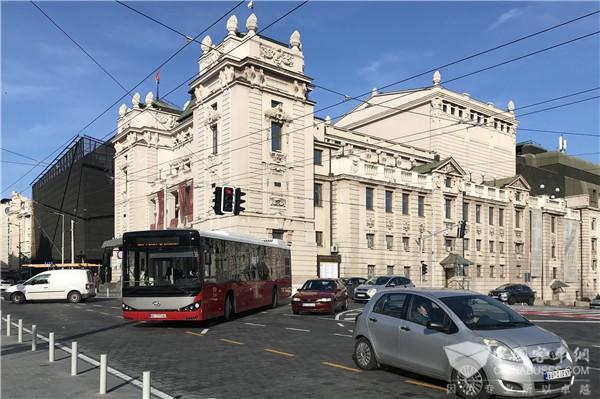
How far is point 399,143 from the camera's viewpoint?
6034cm

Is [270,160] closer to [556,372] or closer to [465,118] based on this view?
[465,118]

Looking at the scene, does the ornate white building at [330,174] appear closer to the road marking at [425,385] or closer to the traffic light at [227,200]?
the traffic light at [227,200]

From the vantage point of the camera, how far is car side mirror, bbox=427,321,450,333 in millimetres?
8477

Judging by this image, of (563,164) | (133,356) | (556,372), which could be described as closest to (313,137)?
(133,356)

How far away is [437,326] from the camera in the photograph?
8.58m

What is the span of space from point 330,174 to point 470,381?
1704 inches

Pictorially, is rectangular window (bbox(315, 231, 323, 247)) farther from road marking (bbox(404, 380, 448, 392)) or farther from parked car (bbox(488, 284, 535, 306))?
road marking (bbox(404, 380, 448, 392))

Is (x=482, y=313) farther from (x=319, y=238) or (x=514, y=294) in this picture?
(x=319, y=238)

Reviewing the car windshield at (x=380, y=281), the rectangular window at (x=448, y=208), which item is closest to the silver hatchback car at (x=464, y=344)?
the car windshield at (x=380, y=281)

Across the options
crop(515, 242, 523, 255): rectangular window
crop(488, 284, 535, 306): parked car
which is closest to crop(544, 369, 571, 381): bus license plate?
crop(488, 284, 535, 306): parked car

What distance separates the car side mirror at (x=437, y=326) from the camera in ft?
27.8

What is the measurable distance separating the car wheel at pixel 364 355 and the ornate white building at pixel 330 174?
27.6 meters

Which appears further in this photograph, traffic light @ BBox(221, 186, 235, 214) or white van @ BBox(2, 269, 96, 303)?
white van @ BBox(2, 269, 96, 303)

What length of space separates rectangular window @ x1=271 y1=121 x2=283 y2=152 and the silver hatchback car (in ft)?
121
